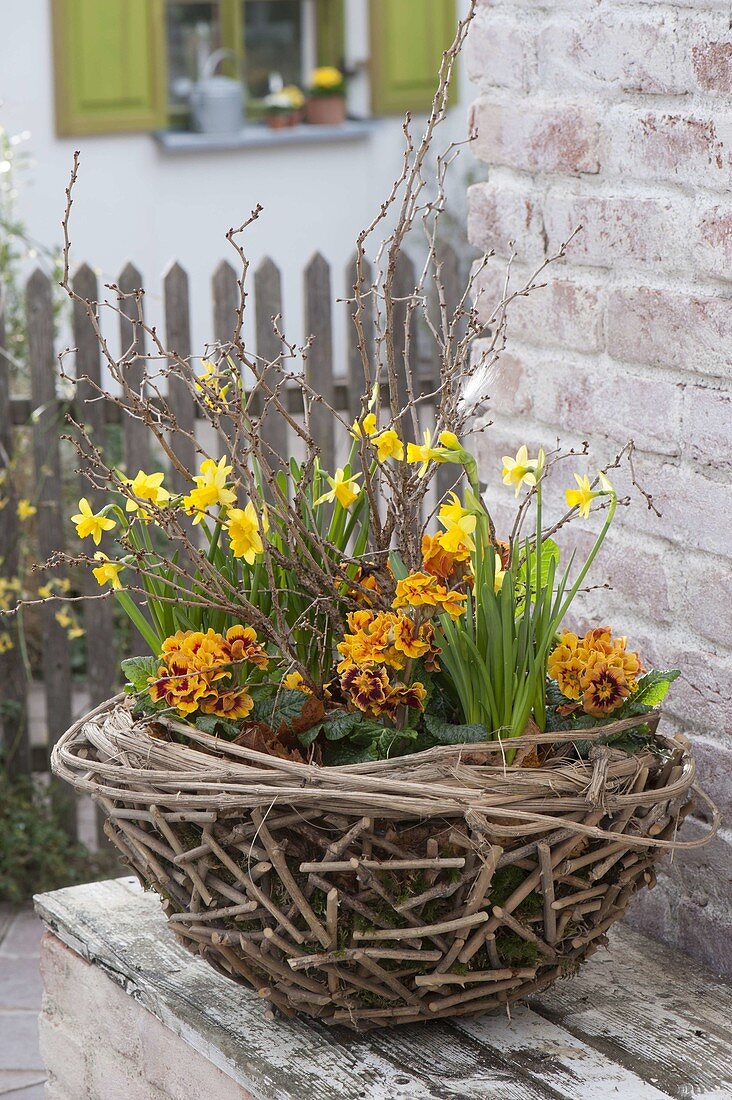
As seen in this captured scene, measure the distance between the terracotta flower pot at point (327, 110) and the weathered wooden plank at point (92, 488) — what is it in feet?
12.3

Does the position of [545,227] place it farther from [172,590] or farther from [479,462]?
[172,590]

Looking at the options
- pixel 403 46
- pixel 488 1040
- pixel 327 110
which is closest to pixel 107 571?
pixel 488 1040

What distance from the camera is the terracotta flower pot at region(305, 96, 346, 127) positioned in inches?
274

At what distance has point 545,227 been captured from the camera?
1.75 meters

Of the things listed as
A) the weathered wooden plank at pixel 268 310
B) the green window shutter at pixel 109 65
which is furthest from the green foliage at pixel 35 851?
the green window shutter at pixel 109 65

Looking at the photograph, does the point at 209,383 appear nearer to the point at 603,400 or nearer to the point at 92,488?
the point at 603,400

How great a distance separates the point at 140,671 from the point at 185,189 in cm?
562

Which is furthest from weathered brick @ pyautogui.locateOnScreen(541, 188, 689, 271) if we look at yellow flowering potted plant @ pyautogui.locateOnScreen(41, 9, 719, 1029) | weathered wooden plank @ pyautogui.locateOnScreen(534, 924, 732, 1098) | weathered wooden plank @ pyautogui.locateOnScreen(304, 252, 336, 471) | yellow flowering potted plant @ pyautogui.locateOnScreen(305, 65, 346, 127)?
yellow flowering potted plant @ pyautogui.locateOnScreen(305, 65, 346, 127)

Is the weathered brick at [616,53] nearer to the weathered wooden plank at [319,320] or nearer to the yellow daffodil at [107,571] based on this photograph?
the yellow daffodil at [107,571]

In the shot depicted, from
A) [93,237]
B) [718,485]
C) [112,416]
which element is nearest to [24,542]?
[112,416]

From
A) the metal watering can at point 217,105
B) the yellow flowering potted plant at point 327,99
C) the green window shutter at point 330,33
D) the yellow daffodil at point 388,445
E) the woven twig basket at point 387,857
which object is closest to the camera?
the woven twig basket at point 387,857

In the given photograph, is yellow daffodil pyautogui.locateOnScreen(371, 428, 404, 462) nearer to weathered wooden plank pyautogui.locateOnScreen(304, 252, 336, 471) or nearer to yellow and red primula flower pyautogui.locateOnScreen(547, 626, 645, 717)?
yellow and red primula flower pyautogui.locateOnScreen(547, 626, 645, 717)

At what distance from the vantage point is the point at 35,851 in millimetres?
3443

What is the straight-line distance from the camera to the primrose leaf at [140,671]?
1.40m
